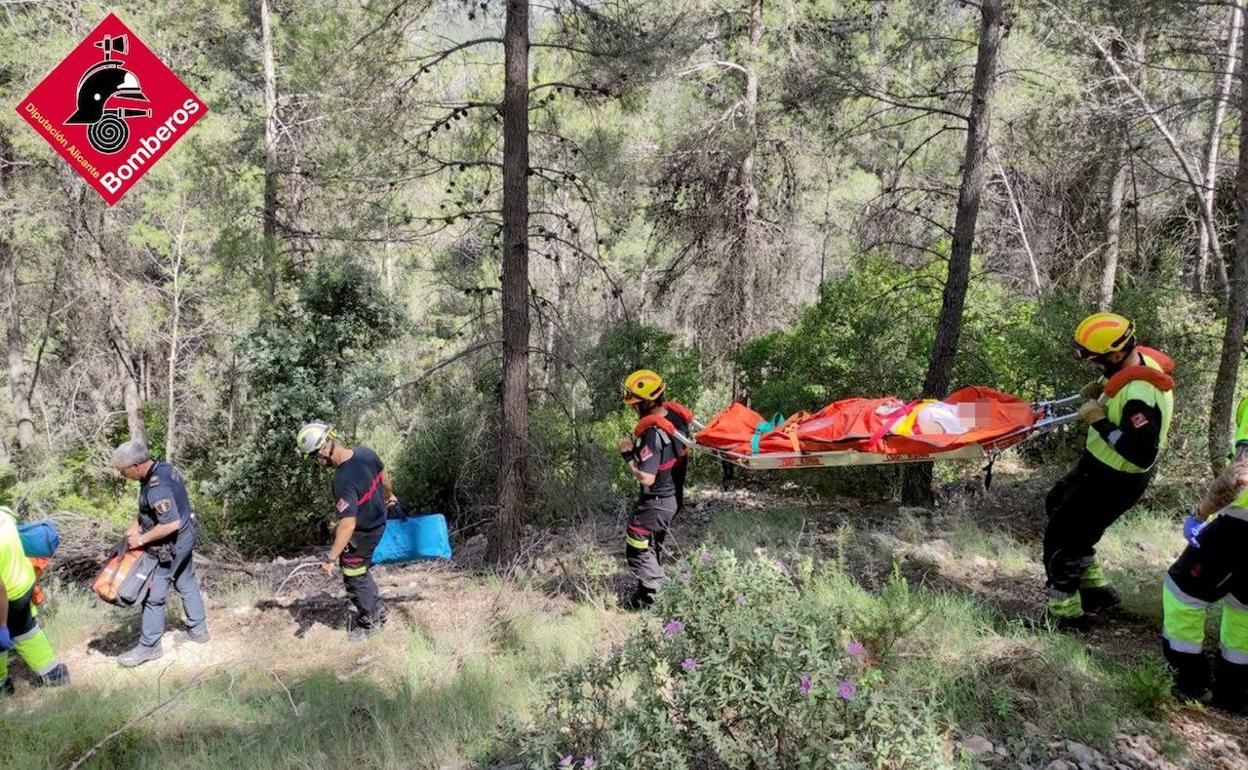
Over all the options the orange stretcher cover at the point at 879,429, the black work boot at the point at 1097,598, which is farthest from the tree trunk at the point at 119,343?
the black work boot at the point at 1097,598

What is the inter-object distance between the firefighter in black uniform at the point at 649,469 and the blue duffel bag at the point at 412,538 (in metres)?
2.25

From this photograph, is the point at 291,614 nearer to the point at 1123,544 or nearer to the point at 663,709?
the point at 663,709

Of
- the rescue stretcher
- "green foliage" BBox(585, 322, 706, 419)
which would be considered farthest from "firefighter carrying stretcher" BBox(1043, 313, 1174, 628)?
"green foliage" BBox(585, 322, 706, 419)

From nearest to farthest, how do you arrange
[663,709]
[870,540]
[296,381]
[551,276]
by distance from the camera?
[663,709], [870,540], [296,381], [551,276]

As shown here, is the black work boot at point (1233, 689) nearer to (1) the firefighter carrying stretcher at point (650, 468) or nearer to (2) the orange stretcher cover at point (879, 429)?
(2) the orange stretcher cover at point (879, 429)

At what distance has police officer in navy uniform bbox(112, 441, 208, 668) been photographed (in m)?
5.63

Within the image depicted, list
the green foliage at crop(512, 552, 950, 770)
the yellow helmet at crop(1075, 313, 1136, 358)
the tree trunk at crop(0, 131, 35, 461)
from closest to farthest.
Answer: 1. the green foliage at crop(512, 552, 950, 770)
2. the yellow helmet at crop(1075, 313, 1136, 358)
3. the tree trunk at crop(0, 131, 35, 461)

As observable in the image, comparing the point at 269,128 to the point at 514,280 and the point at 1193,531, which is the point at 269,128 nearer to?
the point at 514,280

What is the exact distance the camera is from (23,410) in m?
14.0

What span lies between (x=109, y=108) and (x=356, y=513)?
29.8ft

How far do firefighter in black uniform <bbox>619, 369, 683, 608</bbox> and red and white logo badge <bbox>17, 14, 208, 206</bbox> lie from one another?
33.4 feet

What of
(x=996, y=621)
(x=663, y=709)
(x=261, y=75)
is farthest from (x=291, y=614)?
(x=261, y=75)

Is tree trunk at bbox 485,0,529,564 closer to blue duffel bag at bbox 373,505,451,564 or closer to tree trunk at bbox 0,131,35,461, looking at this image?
blue duffel bag at bbox 373,505,451,564

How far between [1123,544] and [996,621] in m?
2.43
